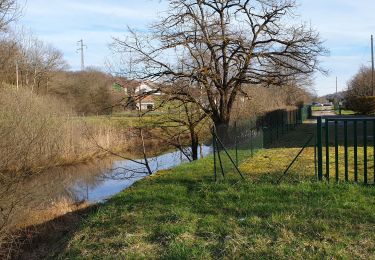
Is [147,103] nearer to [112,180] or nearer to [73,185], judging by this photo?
[112,180]

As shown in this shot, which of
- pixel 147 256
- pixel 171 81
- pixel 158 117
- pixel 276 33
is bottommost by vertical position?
pixel 147 256

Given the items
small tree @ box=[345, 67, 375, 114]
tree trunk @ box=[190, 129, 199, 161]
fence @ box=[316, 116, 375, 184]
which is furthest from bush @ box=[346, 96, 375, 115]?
fence @ box=[316, 116, 375, 184]

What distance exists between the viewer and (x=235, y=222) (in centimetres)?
613

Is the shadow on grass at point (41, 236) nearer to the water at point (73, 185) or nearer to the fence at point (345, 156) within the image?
the water at point (73, 185)

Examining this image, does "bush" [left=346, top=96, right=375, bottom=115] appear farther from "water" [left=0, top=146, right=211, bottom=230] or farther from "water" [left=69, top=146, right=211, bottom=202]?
"water" [left=69, top=146, right=211, bottom=202]

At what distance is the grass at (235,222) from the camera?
509 cm

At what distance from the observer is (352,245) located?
5.04 meters

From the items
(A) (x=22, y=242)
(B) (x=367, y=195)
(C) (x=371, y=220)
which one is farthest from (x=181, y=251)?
(A) (x=22, y=242)

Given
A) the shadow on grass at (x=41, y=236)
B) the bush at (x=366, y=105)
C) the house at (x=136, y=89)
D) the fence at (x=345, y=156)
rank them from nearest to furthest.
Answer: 1. the fence at (x=345, y=156)
2. the shadow on grass at (x=41, y=236)
3. the house at (x=136, y=89)
4. the bush at (x=366, y=105)

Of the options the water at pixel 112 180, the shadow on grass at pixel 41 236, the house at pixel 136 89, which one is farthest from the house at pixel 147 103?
the shadow on grass at pixel 41 236

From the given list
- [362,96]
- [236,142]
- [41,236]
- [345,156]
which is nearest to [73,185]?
[41,236]

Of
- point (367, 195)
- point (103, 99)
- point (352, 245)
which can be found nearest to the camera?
point (352, 245)

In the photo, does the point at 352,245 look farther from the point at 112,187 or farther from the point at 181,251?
the point at 112,187

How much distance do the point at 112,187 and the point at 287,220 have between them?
13489 mm
